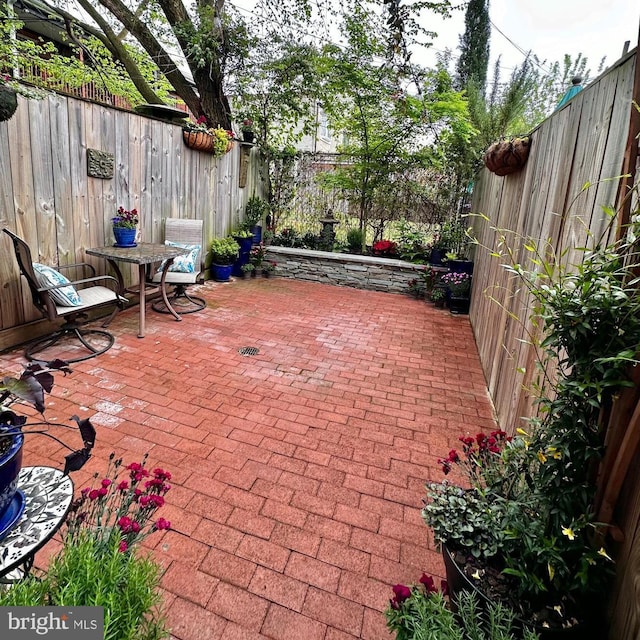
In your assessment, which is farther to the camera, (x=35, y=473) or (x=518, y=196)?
(x=518, y=196)

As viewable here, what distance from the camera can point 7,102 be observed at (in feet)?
9.52

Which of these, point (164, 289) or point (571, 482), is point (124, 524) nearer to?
point (571, 482)

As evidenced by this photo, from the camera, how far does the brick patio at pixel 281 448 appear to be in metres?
1.50

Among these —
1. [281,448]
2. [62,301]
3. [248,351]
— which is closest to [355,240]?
[248,351]

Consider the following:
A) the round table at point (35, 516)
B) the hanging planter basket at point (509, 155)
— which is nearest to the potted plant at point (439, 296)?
the hanging planter basket at point (509, 155)

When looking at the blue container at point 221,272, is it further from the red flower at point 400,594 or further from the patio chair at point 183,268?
the red flower at point 400,594

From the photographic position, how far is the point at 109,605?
2.77ft

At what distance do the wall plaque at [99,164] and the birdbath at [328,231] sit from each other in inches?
144

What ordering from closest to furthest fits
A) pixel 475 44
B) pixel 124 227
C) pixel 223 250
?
1. pixel 124 227
2. pixel 223 250
3. pixel 475 44

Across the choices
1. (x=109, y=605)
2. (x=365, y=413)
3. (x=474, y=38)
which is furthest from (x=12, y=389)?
(x=474, y=38)

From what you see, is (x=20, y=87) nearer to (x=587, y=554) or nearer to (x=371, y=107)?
(x=587, y=554)

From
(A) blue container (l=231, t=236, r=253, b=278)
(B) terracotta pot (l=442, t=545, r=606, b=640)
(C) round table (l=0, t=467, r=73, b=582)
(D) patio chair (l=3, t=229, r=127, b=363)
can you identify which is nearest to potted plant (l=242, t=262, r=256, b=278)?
(A) blue container (l=231, t=236, r=253, b=278)

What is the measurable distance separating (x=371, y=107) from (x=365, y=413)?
18.3 feet

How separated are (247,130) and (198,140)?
57.9 inches
